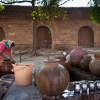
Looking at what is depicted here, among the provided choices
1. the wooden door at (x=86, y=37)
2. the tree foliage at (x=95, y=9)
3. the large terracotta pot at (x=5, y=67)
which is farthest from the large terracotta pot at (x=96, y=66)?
the wooden door at (x=86, y=37)

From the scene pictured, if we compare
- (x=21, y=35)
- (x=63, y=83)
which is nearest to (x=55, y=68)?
(x=63, y=83)

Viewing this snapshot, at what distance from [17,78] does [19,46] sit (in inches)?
382

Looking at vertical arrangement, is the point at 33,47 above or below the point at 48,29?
below

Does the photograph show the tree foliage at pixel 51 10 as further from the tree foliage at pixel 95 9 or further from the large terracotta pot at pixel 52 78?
the large terracotta pot at pixel 52 78

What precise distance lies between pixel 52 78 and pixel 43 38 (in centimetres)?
1099

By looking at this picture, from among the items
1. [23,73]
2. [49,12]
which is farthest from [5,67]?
[49,12]

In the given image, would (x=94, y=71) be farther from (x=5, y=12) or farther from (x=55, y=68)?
(x=5, y=12)

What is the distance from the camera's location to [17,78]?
7.80ft

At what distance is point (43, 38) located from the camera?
42.1ft

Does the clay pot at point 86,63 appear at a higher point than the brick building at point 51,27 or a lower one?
lower

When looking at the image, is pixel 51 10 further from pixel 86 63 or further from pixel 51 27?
pixel 86 63

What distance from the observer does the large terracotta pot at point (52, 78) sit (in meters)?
1.90

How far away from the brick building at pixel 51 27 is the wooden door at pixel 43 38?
17 centimetres

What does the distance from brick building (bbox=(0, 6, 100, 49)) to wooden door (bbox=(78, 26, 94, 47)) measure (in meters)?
0.25
